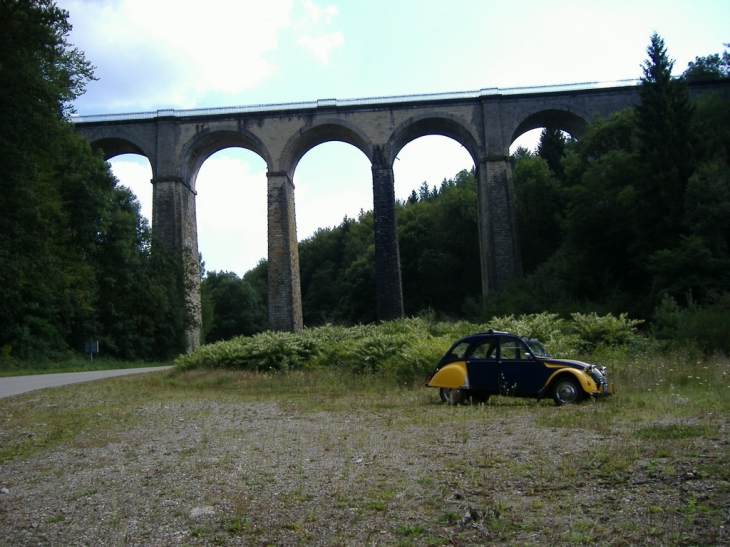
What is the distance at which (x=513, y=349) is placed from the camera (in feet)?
29.0

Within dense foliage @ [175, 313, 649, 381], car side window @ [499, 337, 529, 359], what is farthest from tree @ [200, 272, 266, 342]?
car side window @ [499, 337, 529, 359]

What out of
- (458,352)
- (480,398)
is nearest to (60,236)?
(458,352)

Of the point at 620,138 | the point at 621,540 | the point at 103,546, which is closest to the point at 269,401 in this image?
the point at 103,546

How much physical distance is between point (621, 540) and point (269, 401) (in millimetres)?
7520

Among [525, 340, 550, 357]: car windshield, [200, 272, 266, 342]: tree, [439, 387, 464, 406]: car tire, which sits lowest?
[439, 387, 464, 406]: car tire

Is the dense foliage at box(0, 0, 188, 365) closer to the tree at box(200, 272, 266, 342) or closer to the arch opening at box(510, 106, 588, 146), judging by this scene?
the arch opening at box(510, 106, 588, 146)

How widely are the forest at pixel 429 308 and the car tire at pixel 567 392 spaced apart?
283 inches

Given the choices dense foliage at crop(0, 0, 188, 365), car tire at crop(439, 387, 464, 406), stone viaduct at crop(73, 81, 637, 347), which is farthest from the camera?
stone viaduct at crop(73, 81, 637, 347)

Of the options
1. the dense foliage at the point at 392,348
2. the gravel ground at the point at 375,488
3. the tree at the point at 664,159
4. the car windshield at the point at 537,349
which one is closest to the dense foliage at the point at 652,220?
the tree at the point at 664,159

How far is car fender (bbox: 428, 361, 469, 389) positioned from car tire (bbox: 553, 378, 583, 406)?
3.91 ft

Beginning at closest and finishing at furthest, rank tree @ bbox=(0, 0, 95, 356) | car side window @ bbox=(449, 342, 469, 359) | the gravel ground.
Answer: the gravel ground, car side window @ bbox=(449, 342, 469, 359), tree @ bbox=(0, 0, 95, 356)

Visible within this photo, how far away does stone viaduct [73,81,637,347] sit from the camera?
29.0 metres

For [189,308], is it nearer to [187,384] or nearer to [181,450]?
[187,384]

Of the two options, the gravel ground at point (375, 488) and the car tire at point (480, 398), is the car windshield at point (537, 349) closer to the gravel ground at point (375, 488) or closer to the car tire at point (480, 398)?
the car tire at point (480, 398)
